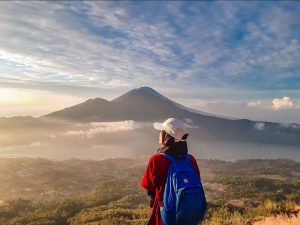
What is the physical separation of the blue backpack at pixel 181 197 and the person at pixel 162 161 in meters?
0.10

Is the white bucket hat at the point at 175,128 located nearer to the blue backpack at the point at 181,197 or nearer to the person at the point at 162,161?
the person at the point at 162,161

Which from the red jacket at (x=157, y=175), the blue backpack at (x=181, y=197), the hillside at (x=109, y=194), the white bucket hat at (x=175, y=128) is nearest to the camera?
the blue backpack at (x=181, y=197)

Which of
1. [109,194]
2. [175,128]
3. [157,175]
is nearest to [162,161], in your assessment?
[157,175]

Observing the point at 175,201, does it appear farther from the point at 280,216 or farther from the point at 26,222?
the point at 26,222

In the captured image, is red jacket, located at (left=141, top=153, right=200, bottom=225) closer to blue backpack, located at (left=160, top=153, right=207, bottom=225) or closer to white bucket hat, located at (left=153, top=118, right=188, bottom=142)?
blue backpack, located at (left=160, top=153, right=207, bottom=225)

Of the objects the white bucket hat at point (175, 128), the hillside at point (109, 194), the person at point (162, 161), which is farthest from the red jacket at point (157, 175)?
the hillside at point (109, 194)

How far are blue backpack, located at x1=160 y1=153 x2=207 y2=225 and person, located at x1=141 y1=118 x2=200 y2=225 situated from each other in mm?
102

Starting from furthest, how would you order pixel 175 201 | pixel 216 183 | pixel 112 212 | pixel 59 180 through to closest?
pixel 59 180 → pixel 216 183 → pixel 112 212 → pixel 175 201

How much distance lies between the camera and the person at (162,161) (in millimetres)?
6609

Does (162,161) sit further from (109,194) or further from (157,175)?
(109,194)

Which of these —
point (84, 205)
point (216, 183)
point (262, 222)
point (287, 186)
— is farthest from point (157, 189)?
point (216, 183)

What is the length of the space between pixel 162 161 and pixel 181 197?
0.62 m

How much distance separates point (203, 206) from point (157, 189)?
2.49 feet

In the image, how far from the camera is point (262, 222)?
13.0 m
